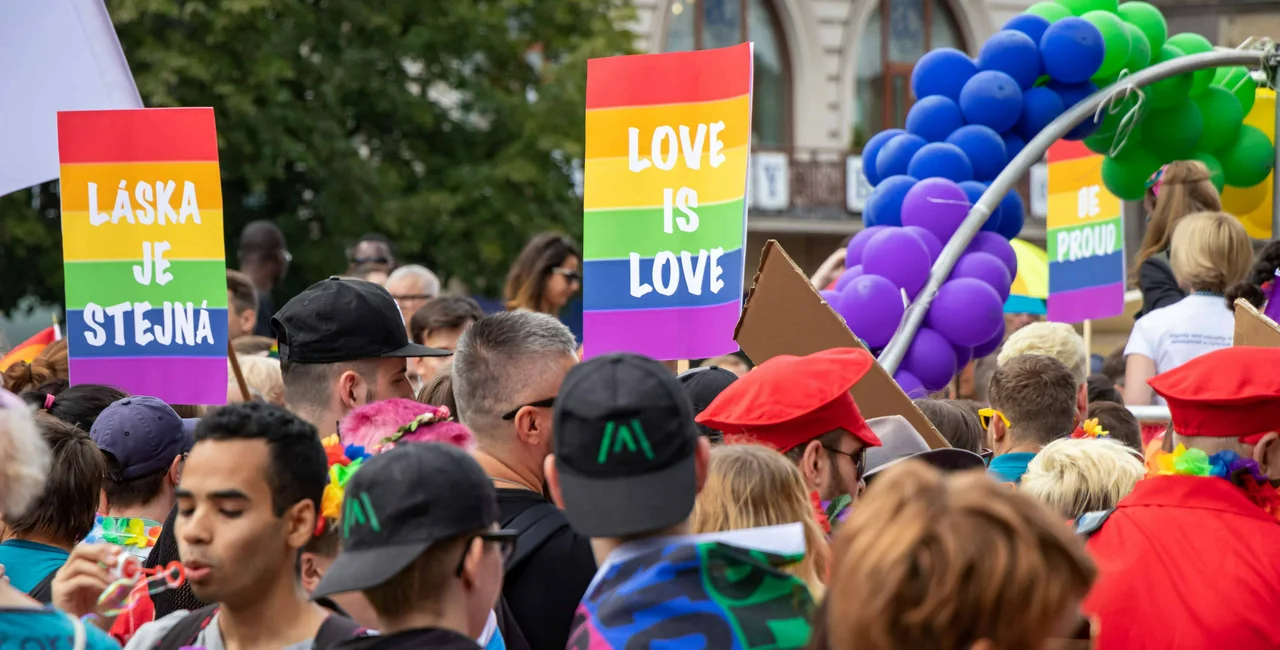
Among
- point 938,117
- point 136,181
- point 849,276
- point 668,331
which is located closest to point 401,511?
point 668,331

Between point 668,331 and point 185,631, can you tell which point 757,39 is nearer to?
point 668,331

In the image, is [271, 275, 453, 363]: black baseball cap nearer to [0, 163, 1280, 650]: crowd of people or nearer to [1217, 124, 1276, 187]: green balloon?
[0, 163, 1280, 650]: crowd of people

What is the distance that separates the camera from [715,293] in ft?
17.1

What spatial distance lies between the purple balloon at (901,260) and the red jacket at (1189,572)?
2979mm

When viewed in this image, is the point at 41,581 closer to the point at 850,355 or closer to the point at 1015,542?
the point at 850,355

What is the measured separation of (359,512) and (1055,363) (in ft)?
10.3

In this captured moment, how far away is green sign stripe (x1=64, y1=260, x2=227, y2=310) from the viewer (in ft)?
19.0

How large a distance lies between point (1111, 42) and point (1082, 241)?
1210mm

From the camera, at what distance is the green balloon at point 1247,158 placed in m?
8.34

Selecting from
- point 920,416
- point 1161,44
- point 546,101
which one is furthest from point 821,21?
point 920,416

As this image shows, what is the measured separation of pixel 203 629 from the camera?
119 inches

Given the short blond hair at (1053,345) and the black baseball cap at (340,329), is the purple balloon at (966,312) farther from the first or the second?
the black baseball cap at (340,329)

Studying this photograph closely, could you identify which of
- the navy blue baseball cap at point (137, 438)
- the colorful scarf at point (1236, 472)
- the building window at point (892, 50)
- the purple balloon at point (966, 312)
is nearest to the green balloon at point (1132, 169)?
the purple balloon at point (966, 312)

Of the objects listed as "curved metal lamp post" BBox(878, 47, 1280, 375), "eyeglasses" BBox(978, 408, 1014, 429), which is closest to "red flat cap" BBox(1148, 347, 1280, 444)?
"eyeglasses" BBox(978, 408, 1014, 429)
